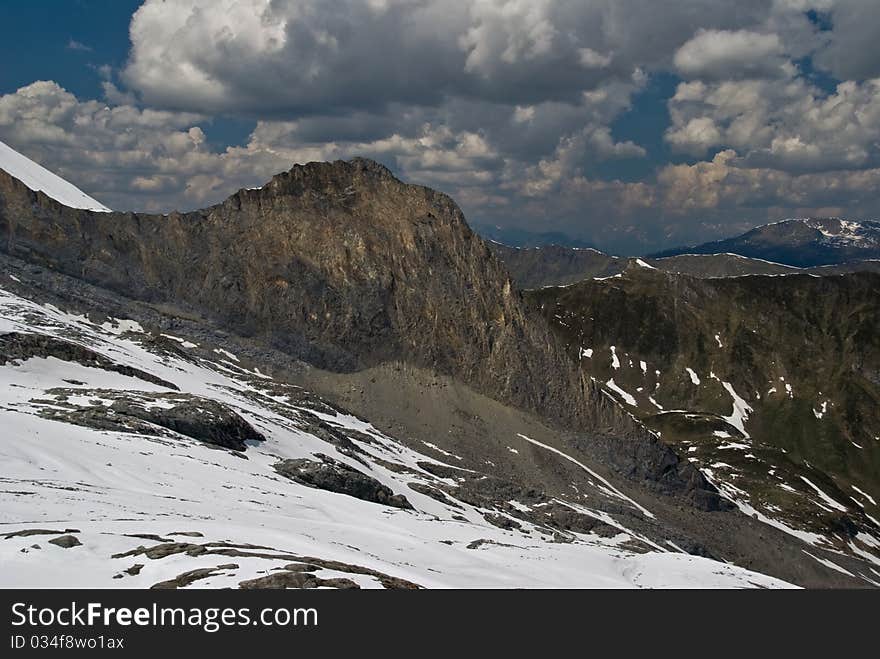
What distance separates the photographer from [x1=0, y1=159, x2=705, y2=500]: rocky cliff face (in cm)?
13562

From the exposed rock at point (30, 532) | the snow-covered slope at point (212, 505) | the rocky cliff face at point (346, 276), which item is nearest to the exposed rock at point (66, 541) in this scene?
the snow-covered slope at point (212, 505)

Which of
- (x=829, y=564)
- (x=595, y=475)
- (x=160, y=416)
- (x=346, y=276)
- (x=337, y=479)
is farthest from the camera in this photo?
(x=346, y=276)

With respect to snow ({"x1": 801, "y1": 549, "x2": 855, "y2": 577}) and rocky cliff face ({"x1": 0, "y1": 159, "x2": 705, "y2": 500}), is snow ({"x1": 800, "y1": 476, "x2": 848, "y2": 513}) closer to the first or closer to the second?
snow ({"x1": 801, "y1": 549, "x2": 855, "y2": 577})

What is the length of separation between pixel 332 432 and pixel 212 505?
154 feet

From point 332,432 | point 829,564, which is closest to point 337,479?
point 332,432

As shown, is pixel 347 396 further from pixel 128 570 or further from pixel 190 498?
pixel 128 570

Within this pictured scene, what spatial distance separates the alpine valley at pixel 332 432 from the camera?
33312 millimetres

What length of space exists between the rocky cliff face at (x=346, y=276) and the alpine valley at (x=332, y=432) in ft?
1.58

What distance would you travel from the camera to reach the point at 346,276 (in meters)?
150

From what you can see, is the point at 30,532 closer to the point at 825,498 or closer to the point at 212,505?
the point at 212,505

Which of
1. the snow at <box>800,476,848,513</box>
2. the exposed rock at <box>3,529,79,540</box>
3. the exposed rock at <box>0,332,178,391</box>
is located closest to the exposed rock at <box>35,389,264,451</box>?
the exposed rock at <box>0,332,178,391</box>

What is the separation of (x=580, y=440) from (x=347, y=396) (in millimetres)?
42197
